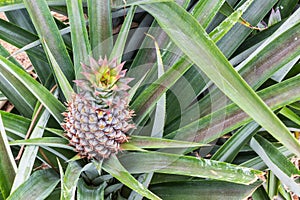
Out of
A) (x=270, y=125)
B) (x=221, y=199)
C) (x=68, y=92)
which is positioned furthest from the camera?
(x=221, y=199)

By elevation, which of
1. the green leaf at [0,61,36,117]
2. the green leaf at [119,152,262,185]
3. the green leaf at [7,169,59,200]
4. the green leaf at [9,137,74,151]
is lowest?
the green leaf at [7,169,59,200]

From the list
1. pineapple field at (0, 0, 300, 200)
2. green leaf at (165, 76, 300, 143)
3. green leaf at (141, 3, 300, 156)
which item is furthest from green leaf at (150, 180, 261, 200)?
green leaf at (141, 3, 300, 156)

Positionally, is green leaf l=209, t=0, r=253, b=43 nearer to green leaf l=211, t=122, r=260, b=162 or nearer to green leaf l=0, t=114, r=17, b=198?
green leaf l=211, t=122, r=260, b=162

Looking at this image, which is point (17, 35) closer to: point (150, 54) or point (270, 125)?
point (150, 54)

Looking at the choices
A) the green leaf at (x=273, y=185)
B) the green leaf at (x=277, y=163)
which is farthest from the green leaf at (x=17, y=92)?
the green leaf at (x=273, y=185)

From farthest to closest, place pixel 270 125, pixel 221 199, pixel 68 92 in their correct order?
1. pixel 221 199
2. pixel 68 92
3. pixel 270 125

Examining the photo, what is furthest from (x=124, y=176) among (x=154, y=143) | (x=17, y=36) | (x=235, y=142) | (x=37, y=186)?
(x=17, y=36)

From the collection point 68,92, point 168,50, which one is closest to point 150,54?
point 168,50

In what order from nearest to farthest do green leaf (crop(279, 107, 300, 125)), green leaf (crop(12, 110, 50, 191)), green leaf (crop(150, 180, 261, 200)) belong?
green leaf (crop(12, 110, 50, 191))
green leaf (crop(150, 180, 261, 200))
green leaf (crop(279, 107, 300, 125))
